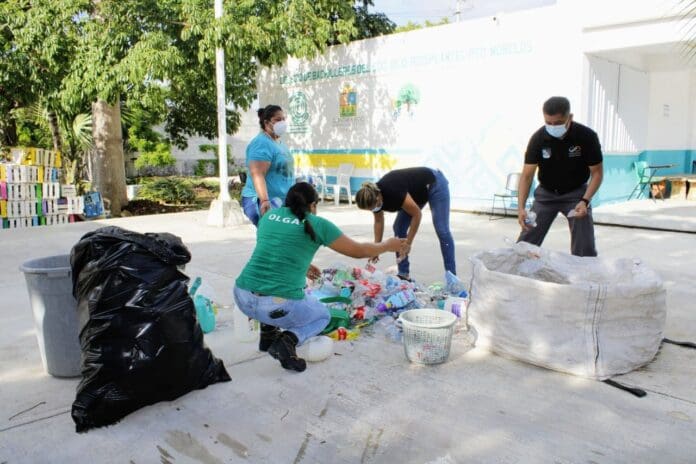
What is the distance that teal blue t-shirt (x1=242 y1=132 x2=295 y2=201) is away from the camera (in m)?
4.77

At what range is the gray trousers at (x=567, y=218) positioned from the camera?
4523 mm

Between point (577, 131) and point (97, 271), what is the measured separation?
363 cm

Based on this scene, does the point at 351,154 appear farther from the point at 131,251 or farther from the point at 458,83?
the point at 131,251

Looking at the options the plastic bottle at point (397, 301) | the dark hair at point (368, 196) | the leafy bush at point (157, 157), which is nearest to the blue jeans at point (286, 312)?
the plastic bottle at point (397, 301)

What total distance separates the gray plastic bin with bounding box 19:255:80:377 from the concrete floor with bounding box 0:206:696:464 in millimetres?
130

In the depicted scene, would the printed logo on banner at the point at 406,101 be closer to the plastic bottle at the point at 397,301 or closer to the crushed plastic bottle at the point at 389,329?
the plastic bottle at the point at 397,301

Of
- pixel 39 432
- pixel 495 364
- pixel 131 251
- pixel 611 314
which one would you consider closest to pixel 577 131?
pixel 611 314

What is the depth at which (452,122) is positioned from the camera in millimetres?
11602

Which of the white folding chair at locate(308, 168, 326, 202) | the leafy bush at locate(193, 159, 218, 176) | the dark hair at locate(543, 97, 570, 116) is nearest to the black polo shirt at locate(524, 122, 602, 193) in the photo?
the dark hair at locate(543, 97, 570, 116)

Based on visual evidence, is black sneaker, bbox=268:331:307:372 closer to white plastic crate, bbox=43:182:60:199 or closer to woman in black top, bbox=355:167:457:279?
woman in black top, bbox=355:167:457:279

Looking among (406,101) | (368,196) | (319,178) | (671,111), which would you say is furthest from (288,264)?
(671,111)

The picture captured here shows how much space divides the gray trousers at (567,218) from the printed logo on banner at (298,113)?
10.8 metres

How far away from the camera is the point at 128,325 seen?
9.57 ft

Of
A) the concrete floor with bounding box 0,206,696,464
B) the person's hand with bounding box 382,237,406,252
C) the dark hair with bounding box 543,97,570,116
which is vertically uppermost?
the dark hair with bounding box 543,97,570,116
